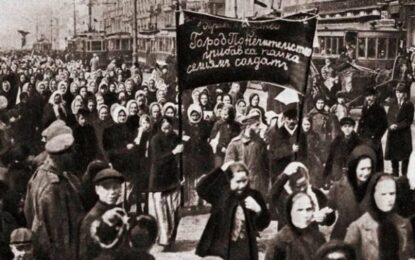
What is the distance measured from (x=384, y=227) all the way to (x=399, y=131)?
9.68 feet

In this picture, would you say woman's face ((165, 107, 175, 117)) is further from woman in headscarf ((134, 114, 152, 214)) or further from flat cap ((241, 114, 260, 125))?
flat cap ((241, 114, 260, 125))

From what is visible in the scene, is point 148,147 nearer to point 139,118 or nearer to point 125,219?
point 139,118

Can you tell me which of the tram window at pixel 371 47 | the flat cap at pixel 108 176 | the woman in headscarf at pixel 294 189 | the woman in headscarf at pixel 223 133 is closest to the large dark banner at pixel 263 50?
the woman in headscarf at pixel 294 189

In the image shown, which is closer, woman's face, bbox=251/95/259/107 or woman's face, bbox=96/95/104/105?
woman's face, bbox=96/95/104/105

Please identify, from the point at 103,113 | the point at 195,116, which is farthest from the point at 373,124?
the point at 103,113

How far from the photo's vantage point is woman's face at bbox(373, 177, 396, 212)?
11.8ft

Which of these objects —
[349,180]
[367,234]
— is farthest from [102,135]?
[367,234]

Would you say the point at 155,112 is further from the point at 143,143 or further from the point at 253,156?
the point at 253,156

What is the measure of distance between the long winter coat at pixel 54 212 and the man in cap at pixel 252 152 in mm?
1793

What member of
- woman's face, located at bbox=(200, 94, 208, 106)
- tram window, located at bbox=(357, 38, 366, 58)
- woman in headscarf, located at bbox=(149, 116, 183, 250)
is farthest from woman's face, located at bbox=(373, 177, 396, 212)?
tram window, located at bbox=(357, 38, 366, 58)

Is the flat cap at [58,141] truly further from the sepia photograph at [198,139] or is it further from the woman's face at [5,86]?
the woman's face at [5,86]

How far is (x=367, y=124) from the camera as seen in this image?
6359 millimetres

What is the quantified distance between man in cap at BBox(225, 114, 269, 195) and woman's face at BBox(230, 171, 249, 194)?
1.20m

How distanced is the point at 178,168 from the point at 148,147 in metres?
0.30
